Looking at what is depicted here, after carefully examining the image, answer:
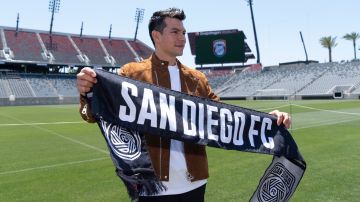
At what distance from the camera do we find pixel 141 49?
93312 millimetres

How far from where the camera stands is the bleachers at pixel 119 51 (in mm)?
85312

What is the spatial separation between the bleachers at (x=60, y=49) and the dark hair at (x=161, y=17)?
75.4 metres

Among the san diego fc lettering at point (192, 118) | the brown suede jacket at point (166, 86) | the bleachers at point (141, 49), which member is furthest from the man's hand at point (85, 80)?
the bleachers at point (141, 49)

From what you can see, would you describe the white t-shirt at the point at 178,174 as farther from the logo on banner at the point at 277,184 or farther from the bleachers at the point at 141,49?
the bleachers at the point at 141,49

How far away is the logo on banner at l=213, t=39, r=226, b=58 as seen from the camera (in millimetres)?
70875

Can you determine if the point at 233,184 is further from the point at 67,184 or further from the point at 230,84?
the point at 230,84

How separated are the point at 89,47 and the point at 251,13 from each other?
110 feet

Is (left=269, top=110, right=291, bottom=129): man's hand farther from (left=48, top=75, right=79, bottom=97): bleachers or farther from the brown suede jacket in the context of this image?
(left=48, top=75, right=79, bottom=97): bleachers

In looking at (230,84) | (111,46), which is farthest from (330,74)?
(111,46)

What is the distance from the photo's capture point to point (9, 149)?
12.2 meters

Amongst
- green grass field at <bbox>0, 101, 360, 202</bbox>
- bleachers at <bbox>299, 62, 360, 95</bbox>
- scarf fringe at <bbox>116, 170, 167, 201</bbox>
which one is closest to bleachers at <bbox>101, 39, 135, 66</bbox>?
bleachers at <bbox>299, 62, 360, 95</bbox>

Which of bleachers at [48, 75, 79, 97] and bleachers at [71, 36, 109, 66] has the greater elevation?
bleachers at [71, 36, 109, 66]

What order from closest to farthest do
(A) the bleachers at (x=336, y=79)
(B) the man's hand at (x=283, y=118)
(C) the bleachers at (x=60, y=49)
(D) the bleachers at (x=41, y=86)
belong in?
(B) the man's hand at (x=283, y=118)
(A) the bleachers at (x=336, y=79)
(D) the bleachers at (x=41, y=86)
(C) the bleachers at (x=60, y=49)

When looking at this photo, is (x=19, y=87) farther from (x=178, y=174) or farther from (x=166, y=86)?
(x=178, y=174)
